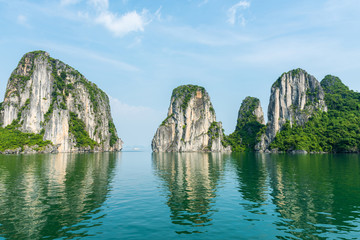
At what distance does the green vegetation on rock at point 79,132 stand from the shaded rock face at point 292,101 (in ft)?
421

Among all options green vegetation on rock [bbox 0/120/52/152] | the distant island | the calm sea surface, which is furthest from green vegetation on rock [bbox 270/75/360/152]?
green vegetation on rock [bbox 0/120/52/152]

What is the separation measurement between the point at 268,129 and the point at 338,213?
573 feet

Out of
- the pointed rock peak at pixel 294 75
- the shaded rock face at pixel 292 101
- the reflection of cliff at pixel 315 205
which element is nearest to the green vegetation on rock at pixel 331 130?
the shaded rock face at pixel 292 101

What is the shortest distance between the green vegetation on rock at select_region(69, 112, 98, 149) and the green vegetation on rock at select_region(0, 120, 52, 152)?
25168 mm

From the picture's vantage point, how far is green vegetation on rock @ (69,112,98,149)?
571 feet

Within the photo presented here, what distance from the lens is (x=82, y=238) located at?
13.6 metres

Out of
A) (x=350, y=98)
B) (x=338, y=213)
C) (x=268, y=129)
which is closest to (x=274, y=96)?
(x=268, y=129)

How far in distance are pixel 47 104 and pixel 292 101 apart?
182980mm

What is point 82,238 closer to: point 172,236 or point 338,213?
point 172,236

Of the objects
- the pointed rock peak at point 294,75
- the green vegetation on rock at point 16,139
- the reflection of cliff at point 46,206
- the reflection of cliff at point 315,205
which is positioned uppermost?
the pointed rock peak at point 294,75

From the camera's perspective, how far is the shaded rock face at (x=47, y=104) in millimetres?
157500

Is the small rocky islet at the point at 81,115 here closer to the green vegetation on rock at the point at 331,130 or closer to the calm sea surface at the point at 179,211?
the green vegetation on rock at the point at 331,130

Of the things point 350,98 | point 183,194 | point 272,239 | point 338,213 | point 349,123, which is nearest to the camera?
point 272,239

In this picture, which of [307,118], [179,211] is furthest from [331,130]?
[179,211]
